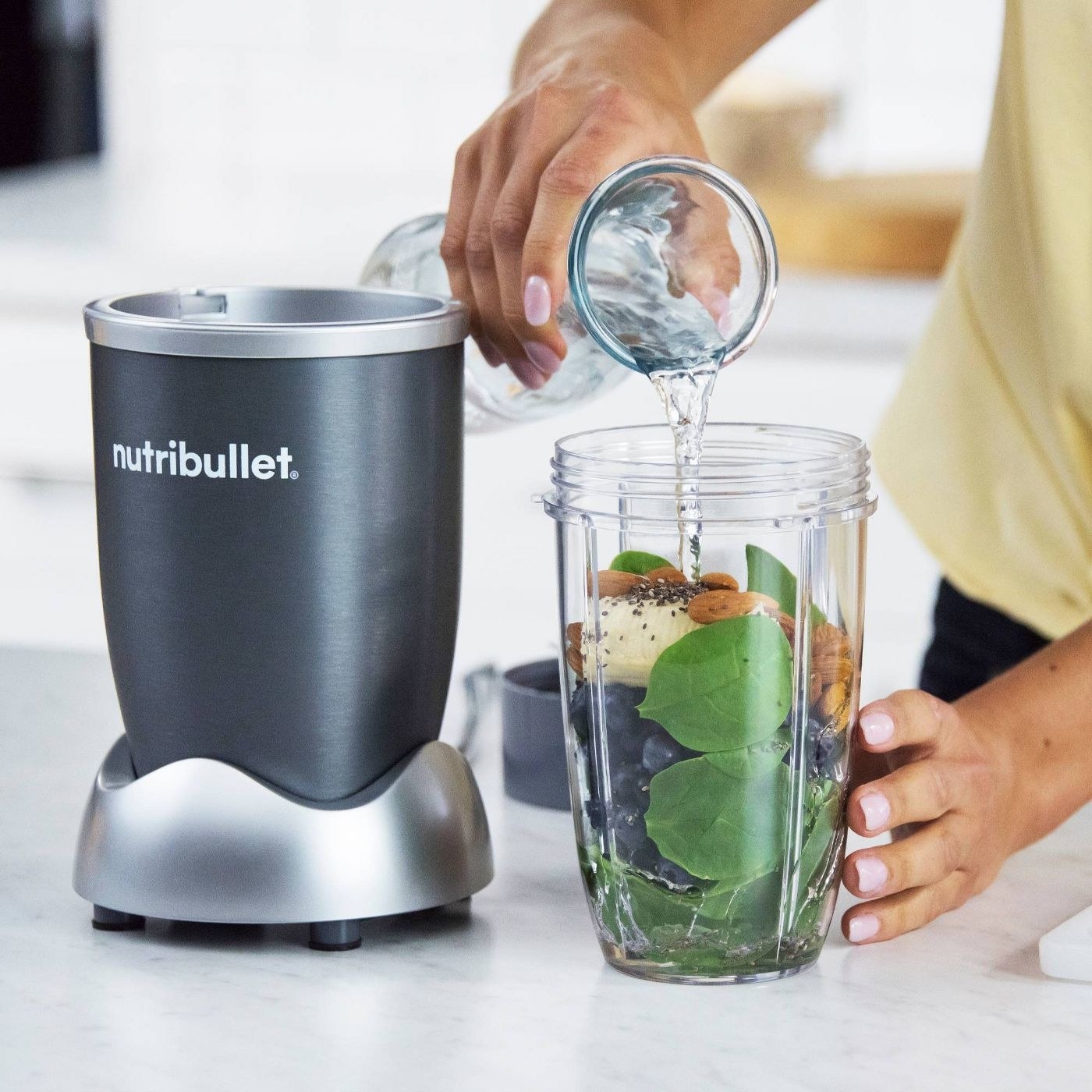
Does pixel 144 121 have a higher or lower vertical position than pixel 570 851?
higher

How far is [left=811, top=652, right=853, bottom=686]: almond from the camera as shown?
551 millimetres

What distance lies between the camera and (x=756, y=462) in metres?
0.60

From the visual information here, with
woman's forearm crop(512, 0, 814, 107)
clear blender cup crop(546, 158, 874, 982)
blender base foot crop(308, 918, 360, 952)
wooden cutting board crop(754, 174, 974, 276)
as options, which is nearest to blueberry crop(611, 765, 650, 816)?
clear blender cup crop(546, 158, 874, 982)

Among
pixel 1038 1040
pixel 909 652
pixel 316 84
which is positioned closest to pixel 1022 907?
pixel 1038 1040

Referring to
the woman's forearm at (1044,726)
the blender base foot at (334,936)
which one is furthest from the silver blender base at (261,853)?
the woman's forearm at (1044,726)

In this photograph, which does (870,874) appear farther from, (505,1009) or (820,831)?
(505,1009)

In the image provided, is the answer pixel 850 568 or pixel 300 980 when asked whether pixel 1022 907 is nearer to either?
pixel 850 568

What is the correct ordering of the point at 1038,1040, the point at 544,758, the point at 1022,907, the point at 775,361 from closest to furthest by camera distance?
the point at 1038,1040 < the point at 1022,907 < the point at 544,758 < the point at 775,361

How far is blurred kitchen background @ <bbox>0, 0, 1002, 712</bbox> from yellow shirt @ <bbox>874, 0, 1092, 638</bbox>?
0.41 meters

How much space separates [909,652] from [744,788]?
1.31m

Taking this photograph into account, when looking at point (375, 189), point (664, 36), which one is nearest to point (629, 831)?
point (664, 36)

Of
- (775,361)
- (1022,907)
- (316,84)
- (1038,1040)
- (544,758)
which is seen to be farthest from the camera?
(316,84)

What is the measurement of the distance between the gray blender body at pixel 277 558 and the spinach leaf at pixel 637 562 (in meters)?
0.08

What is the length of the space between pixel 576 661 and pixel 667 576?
0.05 meters
